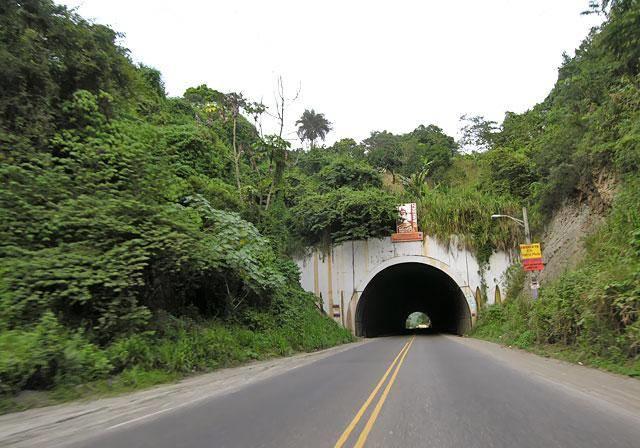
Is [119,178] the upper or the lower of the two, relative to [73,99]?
lower

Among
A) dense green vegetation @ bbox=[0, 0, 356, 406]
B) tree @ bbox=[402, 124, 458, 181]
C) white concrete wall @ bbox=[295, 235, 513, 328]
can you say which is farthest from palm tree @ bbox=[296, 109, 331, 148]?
dense green vegetation @ bbox=[0, 0, 356, 406]

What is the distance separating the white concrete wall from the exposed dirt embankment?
4958 mm

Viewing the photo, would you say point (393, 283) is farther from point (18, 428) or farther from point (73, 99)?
point (18, 428)

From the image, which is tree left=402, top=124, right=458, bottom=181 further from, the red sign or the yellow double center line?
the yellow double center line

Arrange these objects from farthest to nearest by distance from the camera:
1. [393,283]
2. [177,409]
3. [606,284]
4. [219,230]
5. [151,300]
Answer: [393,283], [219,230], [151,300], [606,284], [177,409]

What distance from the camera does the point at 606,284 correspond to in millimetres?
13273

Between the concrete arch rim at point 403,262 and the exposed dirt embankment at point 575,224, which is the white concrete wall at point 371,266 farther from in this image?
the exposed dirt embankment at point 575,224

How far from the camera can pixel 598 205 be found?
2177cm

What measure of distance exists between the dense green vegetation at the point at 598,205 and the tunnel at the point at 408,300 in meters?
6.71

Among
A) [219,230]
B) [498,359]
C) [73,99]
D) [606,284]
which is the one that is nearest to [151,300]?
[219,230]

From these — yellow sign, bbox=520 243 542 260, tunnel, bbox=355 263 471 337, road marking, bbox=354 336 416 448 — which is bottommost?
road marking, bbox=354 336 416 448

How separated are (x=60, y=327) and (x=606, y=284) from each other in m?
13.5

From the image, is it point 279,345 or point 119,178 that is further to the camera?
point 279,345

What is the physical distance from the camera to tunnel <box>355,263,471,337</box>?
3603cm
